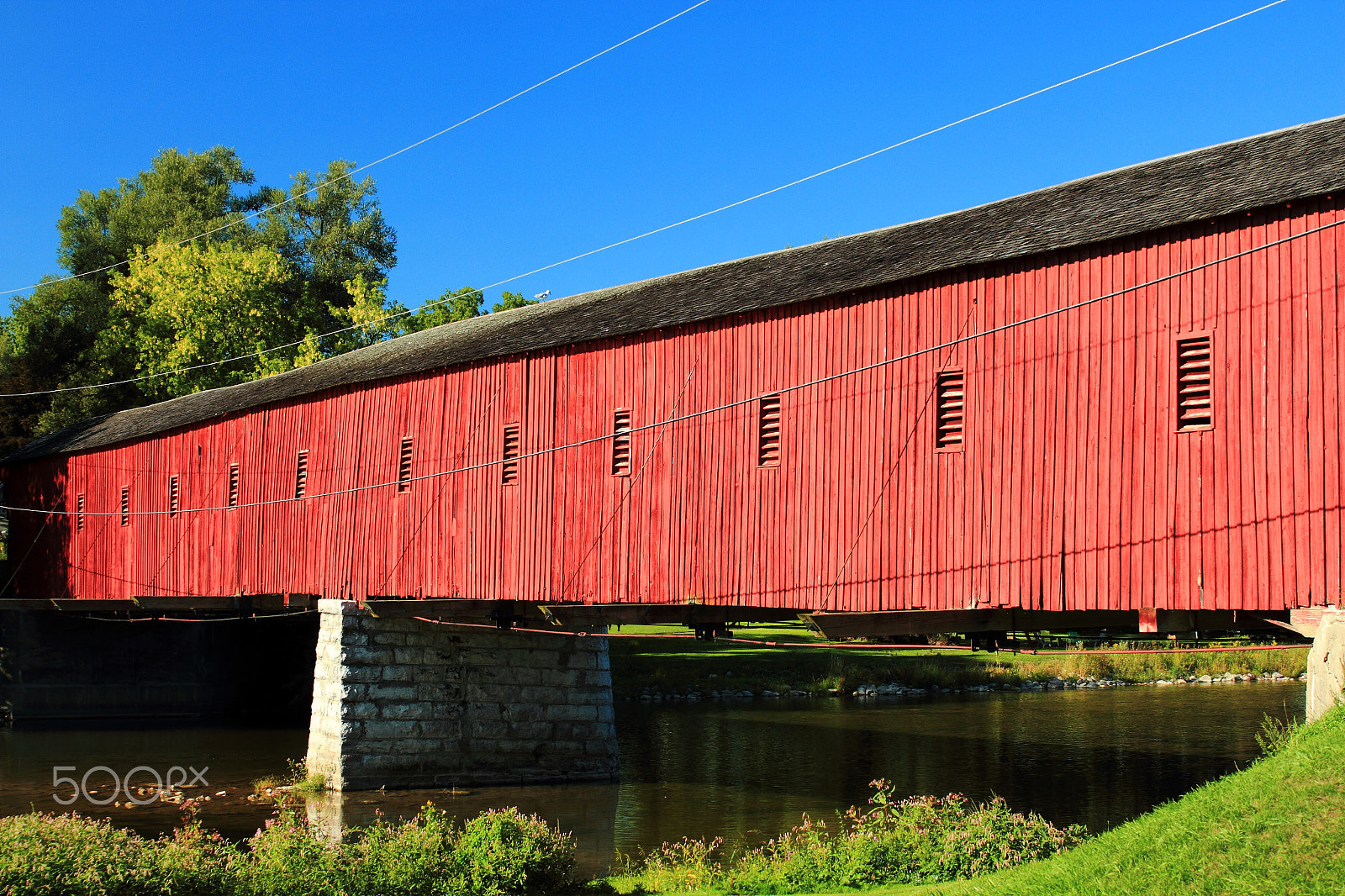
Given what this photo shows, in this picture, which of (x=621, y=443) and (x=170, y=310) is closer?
(x=621, y=443)

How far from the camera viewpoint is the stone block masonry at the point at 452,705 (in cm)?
1825

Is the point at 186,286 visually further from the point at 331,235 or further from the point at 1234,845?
the point at 1234,845

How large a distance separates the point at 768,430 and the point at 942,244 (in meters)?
2.83

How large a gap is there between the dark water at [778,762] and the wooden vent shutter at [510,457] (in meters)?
4.70

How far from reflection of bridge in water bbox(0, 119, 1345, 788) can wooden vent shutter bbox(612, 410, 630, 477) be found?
4cm

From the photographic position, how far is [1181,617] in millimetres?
11031

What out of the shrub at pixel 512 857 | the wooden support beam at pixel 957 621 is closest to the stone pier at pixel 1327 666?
the wooden support beam at pixel 957 621

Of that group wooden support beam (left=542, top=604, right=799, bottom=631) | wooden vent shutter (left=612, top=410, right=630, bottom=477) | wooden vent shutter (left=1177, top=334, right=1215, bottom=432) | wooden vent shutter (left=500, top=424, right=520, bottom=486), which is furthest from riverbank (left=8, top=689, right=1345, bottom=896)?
Result: wooden vent shutter (left=500, top=424, right=520, bottom=486)

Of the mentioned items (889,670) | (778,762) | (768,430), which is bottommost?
(778,762)

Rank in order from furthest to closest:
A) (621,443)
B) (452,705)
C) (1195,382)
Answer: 1. (452,705)
2. (621,443)
3. (1195,382)

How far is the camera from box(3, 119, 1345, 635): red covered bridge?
1049 centimetres

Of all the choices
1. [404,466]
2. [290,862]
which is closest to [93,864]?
[290,862]

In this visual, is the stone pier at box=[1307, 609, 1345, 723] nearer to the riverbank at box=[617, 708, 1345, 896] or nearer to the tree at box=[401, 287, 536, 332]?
the riverbank at box=[617, 708, 1345, 896]

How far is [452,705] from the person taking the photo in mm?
18984
